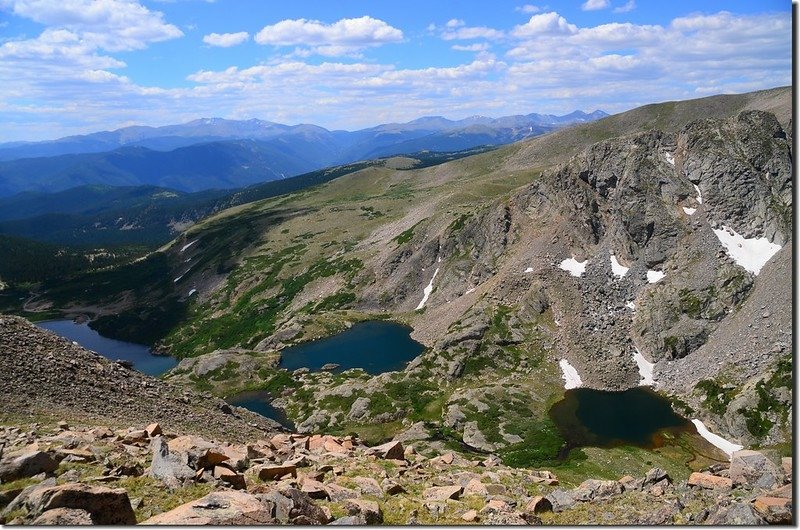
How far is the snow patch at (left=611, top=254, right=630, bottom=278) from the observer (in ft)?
334

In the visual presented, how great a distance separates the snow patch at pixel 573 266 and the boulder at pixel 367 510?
9400 cm

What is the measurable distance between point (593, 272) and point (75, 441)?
323ft

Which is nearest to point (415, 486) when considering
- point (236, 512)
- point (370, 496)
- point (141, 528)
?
point (370, 496)

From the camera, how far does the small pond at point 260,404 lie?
8991 cm

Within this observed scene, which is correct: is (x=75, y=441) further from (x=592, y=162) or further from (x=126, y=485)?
(x=592, y=162)

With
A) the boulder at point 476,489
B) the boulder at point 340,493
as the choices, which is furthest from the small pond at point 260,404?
the boulder at point 340,493

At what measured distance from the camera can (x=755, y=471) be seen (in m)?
24.4

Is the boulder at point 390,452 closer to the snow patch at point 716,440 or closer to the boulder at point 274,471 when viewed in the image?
the boulder at point 274,471

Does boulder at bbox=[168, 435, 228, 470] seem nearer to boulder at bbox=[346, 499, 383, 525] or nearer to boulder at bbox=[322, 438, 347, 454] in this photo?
boulder at bbox=[346, 499, 383, 525]

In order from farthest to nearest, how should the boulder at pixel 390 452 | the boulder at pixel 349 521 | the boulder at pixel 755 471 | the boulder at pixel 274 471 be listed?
the boulder at pixel 390 452, the boulder at pixel 274 471, the boulder at pixel 755 471, the boulder at pixel 349 521

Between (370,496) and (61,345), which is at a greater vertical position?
(61,345)

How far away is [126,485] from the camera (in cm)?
1902

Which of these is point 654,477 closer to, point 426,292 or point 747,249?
point 747,249

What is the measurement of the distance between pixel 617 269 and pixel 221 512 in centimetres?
10144
